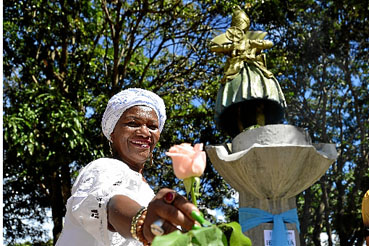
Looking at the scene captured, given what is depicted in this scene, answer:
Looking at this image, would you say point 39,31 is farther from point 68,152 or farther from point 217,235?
point 217,235

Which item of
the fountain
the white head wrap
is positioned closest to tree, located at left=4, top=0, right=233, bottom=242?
the fountain

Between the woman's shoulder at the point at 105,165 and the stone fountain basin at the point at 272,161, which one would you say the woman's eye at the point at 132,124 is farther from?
the stone fountain basin at the point at 272,161

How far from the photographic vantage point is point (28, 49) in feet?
27.5

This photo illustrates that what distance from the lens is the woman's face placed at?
167 cm

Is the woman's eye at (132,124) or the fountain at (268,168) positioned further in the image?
the fountain at (268,168)

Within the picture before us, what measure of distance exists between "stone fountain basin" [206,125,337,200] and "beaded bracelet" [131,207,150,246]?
3.65 metres

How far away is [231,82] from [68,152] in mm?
2665

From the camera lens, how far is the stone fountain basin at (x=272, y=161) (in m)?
4.73

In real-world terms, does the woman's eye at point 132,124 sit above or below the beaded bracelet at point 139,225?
above

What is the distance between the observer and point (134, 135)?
5.50 feet

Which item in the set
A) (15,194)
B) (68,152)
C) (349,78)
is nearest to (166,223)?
(68,152)

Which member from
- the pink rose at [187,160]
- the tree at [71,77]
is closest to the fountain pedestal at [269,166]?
the tree at [71,77]

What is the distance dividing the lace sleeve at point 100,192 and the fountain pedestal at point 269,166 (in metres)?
3.37

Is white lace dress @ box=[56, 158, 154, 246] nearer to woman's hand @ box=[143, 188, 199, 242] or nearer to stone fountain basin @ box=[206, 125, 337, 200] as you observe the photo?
woman's hand @ box=[143, 188, 199, 242]
